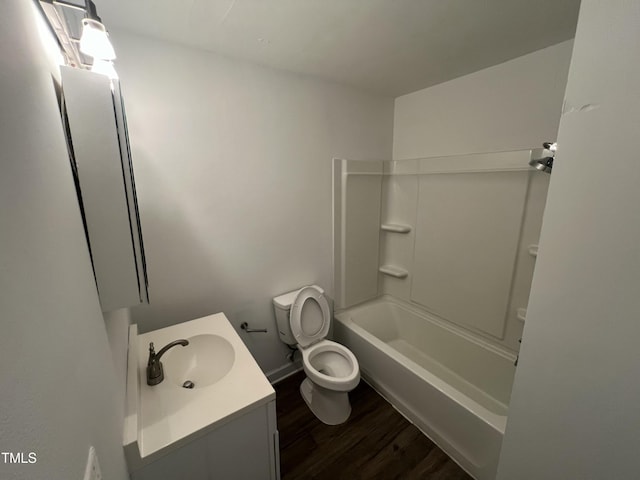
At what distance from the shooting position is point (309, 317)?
1933 millimetres

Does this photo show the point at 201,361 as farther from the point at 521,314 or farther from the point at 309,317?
the point at 521,314

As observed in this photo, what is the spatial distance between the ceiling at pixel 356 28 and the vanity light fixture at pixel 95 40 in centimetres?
50

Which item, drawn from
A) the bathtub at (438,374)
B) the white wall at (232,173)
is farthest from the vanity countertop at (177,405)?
the bathtub at (438,374)

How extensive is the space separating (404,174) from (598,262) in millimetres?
1698

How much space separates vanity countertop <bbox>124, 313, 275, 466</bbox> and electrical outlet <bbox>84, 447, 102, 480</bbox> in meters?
0.38

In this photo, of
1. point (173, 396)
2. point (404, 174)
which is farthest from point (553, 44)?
point (173, 396)

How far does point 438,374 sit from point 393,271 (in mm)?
907

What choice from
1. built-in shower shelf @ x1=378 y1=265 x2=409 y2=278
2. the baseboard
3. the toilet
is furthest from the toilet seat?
built-in shower shelf @ x1=378 y1=265 x2=409 y2=278

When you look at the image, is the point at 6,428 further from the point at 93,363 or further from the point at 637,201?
the point at 637,201

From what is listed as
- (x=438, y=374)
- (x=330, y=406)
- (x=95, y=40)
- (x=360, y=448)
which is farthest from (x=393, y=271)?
(x=95, y=40)

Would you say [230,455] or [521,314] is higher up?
[521,314]

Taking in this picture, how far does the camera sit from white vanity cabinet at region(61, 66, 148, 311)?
2.21 ft

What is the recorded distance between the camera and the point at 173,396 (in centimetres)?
102

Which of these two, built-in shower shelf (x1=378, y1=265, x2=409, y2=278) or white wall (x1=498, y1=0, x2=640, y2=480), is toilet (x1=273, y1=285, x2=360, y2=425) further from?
white wall (x1=498, y1=0, x2=640, y2=480)
